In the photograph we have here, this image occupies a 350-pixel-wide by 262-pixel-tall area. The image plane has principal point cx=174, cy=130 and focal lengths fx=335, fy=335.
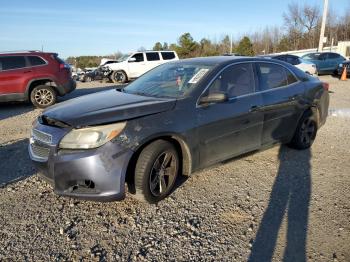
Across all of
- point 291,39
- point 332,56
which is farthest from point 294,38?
point 332,56

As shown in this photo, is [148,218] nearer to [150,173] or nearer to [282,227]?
[150,173]

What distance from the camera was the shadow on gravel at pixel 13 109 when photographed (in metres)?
9.40

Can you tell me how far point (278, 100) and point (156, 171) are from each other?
7.52 feet

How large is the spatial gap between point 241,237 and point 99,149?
1.60 meters

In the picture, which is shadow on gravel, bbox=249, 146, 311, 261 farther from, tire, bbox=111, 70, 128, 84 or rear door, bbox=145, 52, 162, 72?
tire, bbox=111, 70, 128, 84

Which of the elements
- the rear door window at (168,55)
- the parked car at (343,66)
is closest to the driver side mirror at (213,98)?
the rear door window at (168,55)

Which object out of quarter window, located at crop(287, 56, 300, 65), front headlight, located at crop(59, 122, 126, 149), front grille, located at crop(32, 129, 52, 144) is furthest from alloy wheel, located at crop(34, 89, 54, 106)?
quarter window, located at crop(287, 56, 300, 65)

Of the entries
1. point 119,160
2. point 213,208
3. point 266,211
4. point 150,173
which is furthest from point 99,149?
point 266,211

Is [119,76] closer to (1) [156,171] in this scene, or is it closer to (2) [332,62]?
(2) [332,62]

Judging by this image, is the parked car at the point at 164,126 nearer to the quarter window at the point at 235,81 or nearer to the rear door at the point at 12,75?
the quarter window at the point at 235,81

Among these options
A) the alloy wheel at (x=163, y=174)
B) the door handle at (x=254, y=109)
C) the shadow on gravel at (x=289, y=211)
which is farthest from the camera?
the door handle at (x=254, y=109)

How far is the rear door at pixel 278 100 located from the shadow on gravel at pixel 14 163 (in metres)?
3.44

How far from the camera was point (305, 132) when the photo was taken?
5.66 metres

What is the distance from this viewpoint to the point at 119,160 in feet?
11.0
